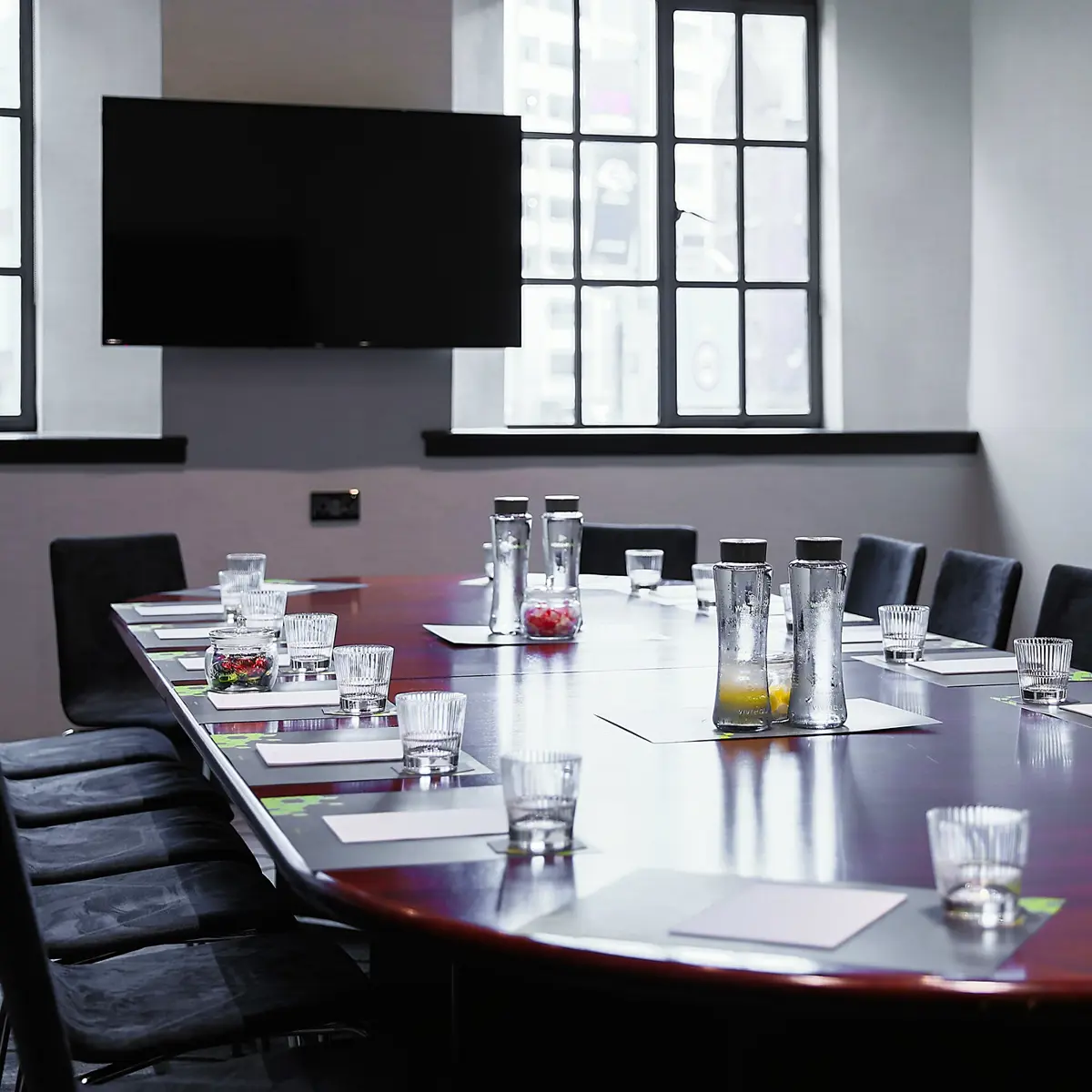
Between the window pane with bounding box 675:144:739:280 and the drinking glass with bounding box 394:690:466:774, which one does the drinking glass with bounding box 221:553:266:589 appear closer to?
the drinking glass with bounding box 394:690:466:774

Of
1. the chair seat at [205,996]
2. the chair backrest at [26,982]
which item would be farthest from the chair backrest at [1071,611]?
the chair backrest at [26,982]

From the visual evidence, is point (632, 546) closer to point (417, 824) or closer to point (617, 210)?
point (617, 210)

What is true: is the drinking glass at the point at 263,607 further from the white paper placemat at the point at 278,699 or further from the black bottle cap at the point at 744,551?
the black bottle cap at the point at 744,551

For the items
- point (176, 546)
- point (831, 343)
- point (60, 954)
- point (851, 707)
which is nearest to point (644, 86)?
point (831, 343)

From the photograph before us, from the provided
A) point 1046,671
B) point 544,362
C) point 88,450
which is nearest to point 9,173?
point 88,450

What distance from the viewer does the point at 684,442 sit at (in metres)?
5.74

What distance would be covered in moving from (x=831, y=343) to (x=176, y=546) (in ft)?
9.39

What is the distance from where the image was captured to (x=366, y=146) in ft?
17.6

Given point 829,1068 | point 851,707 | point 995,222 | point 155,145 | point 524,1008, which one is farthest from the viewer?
point 995,222

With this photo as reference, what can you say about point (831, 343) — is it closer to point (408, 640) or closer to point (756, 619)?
point (408, 640)

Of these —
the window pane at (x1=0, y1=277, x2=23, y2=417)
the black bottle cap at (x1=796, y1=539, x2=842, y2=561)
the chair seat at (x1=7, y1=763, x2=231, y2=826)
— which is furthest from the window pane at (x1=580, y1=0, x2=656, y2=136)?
the black bottle cap at (x1=796, y1=539, x2=842, y2=561)

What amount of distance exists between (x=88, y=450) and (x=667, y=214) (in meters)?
2.44

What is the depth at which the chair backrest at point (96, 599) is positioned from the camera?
4.23m

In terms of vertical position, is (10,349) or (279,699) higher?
(10,349)
